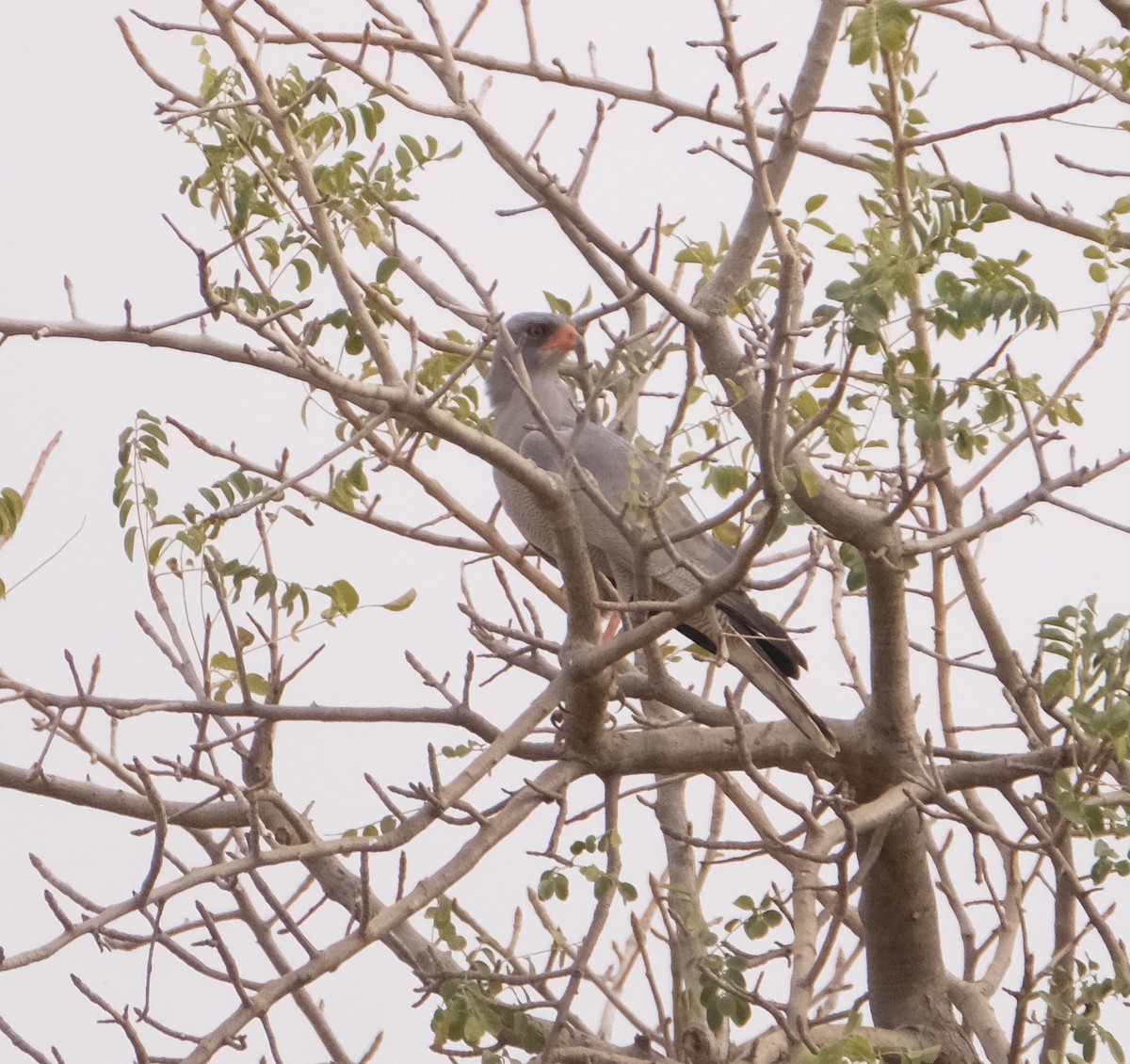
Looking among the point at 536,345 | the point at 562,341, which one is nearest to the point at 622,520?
the point at 562,341

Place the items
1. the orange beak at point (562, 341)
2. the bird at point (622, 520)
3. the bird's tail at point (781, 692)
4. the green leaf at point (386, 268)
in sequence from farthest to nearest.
→ the orange beak at point (562, 341) → the bird's tail at point (781, 692) → the green leaf at point (386, 268) → the bird at point (622, 520)

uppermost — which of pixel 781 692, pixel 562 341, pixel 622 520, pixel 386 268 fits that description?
pixel 562 341

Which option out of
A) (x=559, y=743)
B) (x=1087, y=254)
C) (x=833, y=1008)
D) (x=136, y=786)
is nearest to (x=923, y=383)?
(x=1087, y=254)

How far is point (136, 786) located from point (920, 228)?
6.64ft

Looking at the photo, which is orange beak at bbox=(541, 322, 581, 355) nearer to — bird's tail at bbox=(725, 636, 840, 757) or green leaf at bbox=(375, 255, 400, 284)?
bird's tail at bbox=(725, 636, 840, 757)

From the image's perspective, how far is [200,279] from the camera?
2252 mm

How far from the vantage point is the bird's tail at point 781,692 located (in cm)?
368

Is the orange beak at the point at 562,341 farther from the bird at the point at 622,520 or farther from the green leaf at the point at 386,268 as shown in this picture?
the green leaf at the point at 386,268

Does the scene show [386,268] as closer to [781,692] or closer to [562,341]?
[781,692]

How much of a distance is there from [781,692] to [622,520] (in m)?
1.24

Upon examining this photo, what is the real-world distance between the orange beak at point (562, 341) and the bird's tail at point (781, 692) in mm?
1443

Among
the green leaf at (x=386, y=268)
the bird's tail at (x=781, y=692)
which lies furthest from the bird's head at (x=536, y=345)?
the green leaf at (x=386, y=268)

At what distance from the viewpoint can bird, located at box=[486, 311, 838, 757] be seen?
316cm

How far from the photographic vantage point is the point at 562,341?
5125 mm
